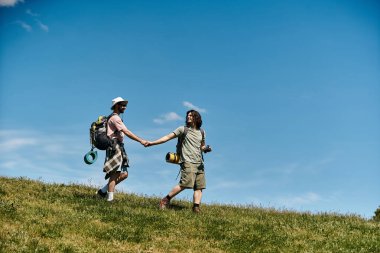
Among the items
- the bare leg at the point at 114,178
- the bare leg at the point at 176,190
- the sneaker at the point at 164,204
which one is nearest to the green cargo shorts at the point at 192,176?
the bare leg at the point at 176,190

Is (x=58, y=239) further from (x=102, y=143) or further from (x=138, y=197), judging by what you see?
(x=138, y=197)

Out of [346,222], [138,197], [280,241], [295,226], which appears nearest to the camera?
[280,241]

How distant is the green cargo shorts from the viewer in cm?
1634

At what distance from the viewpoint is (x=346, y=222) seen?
1584cm

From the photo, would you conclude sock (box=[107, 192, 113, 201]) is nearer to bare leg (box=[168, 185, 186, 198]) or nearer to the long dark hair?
bare leg (box=[168, 185, 186, 198])

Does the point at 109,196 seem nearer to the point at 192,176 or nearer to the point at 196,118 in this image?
the point at 192,176

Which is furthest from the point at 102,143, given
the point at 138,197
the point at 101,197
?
the point at 138,197

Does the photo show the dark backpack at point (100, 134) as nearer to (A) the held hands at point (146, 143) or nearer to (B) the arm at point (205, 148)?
(A) the held hands at point (146, 143)

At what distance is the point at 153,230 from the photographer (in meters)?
13.4

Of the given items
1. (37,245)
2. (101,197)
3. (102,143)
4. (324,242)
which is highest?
(102,143)

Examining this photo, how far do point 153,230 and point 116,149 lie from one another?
Answer: 160 inches

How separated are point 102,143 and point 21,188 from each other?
4057mm

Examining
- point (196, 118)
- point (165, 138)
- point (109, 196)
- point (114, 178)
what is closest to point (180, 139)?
point (165, 138)

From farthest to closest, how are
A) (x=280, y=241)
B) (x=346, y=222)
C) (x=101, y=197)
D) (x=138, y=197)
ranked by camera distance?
(x=138, y=197) < (x=101, y=197) < (x=346, y=222) < (x=280, y=241)
